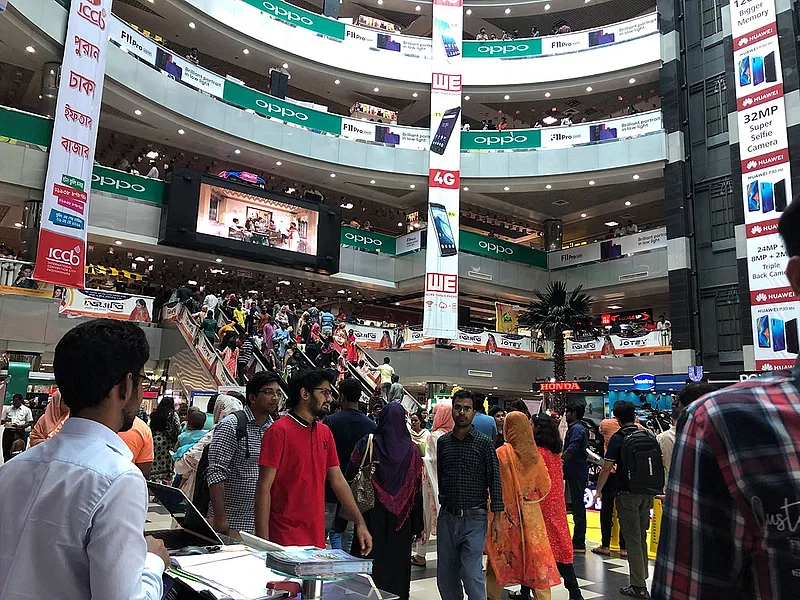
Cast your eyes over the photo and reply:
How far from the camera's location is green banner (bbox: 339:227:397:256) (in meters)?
23.2

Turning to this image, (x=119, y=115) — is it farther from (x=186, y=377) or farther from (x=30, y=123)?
(x=186, y=377)

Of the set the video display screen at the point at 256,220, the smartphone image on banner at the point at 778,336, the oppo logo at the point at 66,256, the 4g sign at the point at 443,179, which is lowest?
the smartphone image on banner at the point at 778,336

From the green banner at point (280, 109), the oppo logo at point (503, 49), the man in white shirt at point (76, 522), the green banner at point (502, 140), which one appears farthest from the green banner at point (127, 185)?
the man in white shirt at point (76, 522)

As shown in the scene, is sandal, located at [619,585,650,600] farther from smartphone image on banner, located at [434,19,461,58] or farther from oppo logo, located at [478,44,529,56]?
oppo logo, located at [478,44,529,56]

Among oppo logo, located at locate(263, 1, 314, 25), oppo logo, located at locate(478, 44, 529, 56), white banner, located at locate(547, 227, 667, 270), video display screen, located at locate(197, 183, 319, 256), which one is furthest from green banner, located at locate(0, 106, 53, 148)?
white banner, located at locate(547, 227, 667, 270)

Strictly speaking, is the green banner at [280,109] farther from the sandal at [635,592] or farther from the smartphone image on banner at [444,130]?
the sandal at [635,592]

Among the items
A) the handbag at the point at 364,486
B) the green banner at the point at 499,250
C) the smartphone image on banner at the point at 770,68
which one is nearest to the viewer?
the handbag at the point at 364,486

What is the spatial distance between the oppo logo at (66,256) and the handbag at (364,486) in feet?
32.2

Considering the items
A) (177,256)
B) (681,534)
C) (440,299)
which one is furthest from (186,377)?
(681,534)

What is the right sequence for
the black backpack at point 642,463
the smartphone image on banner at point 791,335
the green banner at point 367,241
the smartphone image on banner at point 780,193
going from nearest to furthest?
the black backpack at point 642,463
the smartphone image on banner at point 791,335
the smartphone image on banner at point 780,193
the green banner at point 367,241

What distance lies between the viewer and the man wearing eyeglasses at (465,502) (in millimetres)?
4133

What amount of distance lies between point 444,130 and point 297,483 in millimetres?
18661

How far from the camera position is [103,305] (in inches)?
634

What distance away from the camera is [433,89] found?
68.8ft
